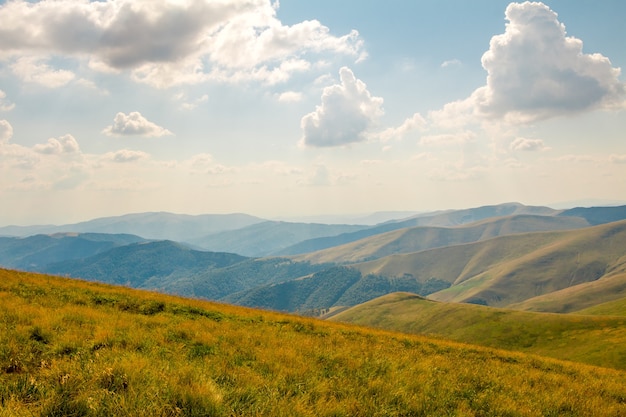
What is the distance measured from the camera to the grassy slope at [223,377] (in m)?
6.49

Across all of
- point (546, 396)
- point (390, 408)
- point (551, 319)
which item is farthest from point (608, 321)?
point (390, 408)

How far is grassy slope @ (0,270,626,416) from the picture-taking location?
21.3 feet

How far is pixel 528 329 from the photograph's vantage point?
9394 centimetres

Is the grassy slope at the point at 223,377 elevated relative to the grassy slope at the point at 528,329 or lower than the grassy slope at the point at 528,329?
elevated

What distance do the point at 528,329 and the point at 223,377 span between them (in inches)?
4296

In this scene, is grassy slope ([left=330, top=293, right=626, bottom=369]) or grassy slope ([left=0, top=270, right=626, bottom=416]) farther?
grassy slope ([left=330, top=293, right=626, bottom=369])

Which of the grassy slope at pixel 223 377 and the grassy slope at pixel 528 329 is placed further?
the grassy slope at pixel 528 329

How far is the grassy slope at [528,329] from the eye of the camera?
60031 millimetres

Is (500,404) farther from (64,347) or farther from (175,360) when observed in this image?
(64,347)

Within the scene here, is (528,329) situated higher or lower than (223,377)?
lower

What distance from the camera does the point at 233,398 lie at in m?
7.20

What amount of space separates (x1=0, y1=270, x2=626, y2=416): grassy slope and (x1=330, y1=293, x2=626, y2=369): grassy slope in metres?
27.7

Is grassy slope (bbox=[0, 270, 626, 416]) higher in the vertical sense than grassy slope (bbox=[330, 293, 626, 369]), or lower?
higher

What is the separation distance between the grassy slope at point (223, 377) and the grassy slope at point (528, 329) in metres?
27.7
